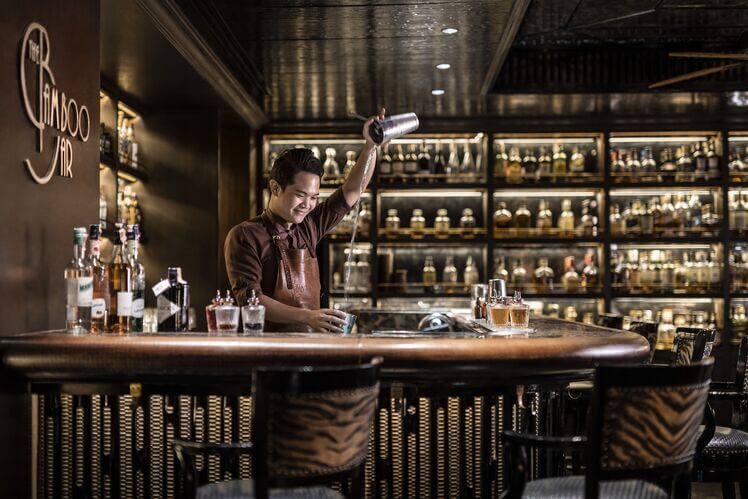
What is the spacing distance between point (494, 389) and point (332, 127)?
15.3ft

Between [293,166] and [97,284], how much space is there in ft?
2.80

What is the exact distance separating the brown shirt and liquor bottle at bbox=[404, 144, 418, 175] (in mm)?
3437

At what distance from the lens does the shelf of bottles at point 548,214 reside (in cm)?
675

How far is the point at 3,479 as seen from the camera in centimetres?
236

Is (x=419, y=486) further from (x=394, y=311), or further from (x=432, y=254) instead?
(x=432, y=254)

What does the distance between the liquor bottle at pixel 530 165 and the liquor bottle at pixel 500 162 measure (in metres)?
0.16

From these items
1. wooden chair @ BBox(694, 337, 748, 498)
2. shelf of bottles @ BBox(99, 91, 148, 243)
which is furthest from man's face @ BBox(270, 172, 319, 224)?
shelf of bottles @ BBox(99, 91, 148, 243)

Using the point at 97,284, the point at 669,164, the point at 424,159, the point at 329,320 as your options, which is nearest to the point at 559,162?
the point at 669,164

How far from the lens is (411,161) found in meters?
6.84

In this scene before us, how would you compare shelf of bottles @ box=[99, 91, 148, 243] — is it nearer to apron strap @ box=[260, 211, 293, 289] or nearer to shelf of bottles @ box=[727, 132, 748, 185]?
apron strap @ box=[260, 211, 293, 289]

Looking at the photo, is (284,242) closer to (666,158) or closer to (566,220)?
(566,220)

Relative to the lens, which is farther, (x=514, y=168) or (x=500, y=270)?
(x=514, y=168)

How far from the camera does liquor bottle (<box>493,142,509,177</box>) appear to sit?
6.83 meters

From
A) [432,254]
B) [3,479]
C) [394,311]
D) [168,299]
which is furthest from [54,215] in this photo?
[432,254]
